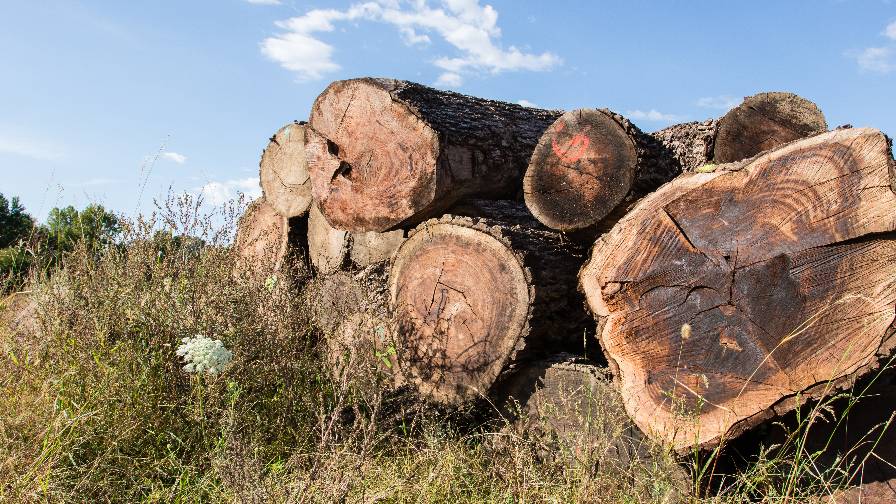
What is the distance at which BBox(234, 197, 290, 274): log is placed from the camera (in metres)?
5.32

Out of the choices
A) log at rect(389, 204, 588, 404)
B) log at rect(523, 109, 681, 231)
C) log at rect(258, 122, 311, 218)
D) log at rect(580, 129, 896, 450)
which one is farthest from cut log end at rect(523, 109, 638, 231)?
log at rect(258, 122, 311, 218)

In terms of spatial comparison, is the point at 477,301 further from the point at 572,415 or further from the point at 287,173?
the point at 287,173

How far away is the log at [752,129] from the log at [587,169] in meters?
0.76

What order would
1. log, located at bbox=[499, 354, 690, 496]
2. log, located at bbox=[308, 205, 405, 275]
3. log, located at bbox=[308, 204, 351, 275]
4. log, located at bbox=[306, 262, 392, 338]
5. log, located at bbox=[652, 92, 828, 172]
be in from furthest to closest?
log, located at bbox=[308, 204, 351, 275], log, located at bbox=[308, 205, 405, 275], log, located at bbox=[652, 92, 828, 172], log, located at bbox=[306, 262, 392, 338], log, located at bbox=[499, 354, 690, 496]

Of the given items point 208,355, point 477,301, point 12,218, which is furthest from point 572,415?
point 12,218

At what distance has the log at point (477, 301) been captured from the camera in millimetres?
3551

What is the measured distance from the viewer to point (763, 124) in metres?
4.52

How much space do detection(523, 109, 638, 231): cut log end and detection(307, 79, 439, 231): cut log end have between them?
62cm

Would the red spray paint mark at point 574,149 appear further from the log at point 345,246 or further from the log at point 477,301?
the log at point 345,246

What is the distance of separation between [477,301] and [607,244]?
81 centimetres

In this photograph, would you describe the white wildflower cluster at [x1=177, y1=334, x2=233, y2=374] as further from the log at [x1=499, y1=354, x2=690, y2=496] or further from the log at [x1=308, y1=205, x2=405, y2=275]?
the log at [x1=308, y1=205, x2=405, y2=275]

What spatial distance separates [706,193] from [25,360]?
11.7 feet

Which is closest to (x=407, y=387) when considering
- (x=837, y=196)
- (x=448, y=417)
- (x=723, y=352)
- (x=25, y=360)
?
(x=448, y=417)

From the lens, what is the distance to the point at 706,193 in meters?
2.97
